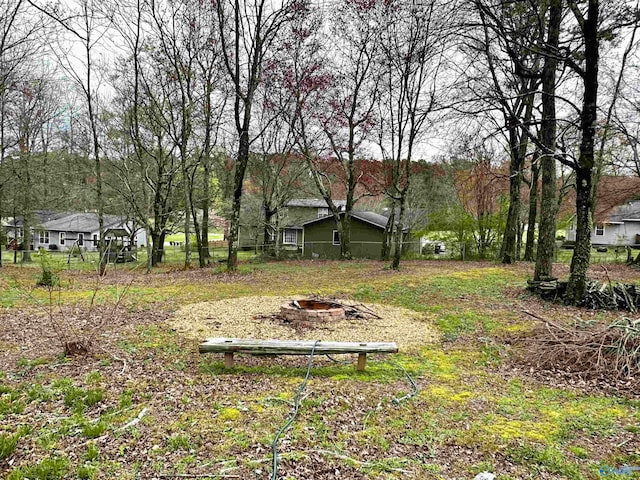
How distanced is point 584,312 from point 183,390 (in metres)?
7.30

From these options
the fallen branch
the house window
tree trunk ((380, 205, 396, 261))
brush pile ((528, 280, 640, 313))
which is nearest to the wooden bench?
the fallen branch

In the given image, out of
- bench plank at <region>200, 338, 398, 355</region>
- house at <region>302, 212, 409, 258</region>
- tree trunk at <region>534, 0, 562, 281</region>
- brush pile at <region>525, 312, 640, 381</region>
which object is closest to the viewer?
brush pile at <region>525, 312, 640, 381</region>

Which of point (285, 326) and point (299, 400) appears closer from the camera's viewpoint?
point (299, 400)

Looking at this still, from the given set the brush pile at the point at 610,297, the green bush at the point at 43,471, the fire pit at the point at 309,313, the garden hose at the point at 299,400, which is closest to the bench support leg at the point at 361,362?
the garden hose at the point at 299,400

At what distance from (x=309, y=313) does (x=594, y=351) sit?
13.7ft

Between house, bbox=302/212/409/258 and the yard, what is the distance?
1903cm

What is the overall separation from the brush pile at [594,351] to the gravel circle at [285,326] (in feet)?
5.41

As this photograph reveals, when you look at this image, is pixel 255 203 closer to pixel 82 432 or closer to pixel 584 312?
pixel 584 312

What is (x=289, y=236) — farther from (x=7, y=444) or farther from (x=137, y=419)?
(x=7, y=444)

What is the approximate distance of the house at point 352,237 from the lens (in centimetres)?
2631

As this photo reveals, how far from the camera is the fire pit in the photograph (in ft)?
23.2

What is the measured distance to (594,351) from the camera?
4.85 metres

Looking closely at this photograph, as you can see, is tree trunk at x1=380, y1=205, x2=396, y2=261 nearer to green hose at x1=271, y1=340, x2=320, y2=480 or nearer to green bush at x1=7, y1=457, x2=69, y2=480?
green hose at x1=271, y1=340, x2=320, y2=480

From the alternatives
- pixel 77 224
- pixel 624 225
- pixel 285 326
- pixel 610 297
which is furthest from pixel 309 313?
pixel 624 225
